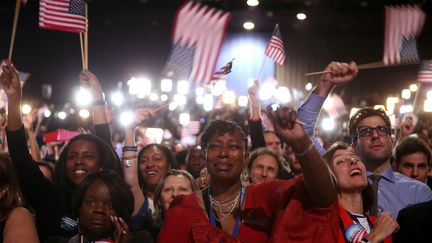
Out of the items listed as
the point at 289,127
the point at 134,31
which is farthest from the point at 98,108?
the point at 134,31

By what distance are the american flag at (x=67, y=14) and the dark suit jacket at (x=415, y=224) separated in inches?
152

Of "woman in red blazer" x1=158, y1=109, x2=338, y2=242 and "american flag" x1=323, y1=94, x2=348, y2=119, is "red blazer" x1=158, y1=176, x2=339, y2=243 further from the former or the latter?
"american flag" x1=323, y1=94, x2=348, y2=119

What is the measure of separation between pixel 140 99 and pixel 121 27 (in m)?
10.5

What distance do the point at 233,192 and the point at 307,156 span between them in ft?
2.43

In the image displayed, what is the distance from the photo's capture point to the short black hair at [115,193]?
3.79 metres

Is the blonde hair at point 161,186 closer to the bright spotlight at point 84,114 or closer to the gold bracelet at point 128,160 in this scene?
the gold bracelet at point 128,160

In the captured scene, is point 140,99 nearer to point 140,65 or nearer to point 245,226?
point 140,65

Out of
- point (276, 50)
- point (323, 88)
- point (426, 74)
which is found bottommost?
point (323, 88)

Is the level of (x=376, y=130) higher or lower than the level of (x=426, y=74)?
lower

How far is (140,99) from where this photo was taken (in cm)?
2027

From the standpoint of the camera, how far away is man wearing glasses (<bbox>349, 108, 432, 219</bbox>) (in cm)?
405

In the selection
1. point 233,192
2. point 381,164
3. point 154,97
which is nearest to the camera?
point 233,192

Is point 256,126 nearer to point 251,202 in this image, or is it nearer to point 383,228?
point 251,202

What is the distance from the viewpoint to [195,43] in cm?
957
